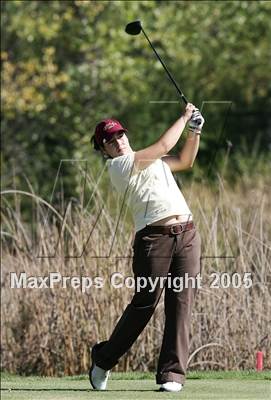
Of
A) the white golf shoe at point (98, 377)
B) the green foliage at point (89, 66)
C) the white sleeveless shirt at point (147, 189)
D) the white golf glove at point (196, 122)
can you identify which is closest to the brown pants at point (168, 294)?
the white sleeveless shirt at point (147, 189)

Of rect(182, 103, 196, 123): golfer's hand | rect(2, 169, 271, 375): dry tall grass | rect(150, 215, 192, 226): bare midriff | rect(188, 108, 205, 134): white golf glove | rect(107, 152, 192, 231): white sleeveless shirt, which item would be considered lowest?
rect(2, 169, 271, 375): dry tall grass

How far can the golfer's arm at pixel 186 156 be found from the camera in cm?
809

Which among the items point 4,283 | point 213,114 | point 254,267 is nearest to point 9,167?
point 213,114

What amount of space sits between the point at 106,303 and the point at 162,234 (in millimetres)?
2408

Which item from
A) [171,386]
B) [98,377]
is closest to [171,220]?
[171,386]

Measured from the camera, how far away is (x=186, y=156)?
8164 mm

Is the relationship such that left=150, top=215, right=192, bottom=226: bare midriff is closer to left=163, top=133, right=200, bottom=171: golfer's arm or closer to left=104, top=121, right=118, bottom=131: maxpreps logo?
left=163, top=133, right=200, bottom=171: golfer's arm

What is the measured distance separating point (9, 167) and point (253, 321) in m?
10.1

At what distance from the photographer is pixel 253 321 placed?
10039 millimetres

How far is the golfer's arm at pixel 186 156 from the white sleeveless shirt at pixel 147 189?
161 millimetres

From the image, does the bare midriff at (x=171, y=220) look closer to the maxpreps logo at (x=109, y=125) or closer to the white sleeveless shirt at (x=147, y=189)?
the white sleeveless shirt at (x=147, y=189)

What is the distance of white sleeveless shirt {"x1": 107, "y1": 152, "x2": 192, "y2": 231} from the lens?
799cm

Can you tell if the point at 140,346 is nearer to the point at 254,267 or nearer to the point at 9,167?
the point at 254,267

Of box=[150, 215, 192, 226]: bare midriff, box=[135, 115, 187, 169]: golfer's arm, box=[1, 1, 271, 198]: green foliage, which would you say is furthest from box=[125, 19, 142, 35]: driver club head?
box=[1, 1, 271, 198]: green foliage
